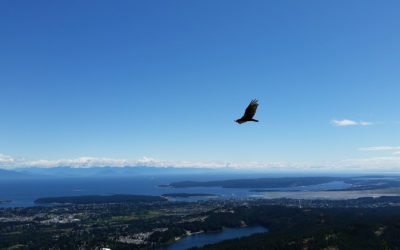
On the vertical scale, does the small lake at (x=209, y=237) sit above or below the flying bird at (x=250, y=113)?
below

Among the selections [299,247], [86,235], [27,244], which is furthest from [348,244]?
[27,244]

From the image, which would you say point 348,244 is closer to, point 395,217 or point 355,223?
point 355,223

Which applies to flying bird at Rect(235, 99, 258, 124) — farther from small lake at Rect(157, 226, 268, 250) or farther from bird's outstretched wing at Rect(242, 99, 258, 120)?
small lake at Rect(157, 226, 268, 250)

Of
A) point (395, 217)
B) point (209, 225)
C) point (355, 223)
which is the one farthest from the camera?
point (209, 225)

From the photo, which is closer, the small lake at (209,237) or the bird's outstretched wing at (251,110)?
the bird's outstretched wing at (251,110)

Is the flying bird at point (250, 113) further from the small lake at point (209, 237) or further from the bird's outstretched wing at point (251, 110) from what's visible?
the small lake at point (209, 237)

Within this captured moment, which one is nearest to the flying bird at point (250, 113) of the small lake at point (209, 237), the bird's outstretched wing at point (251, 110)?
the bird's outstretched wing at point (251, 110)

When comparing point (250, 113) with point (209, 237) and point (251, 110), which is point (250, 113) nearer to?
point (251, 110)
